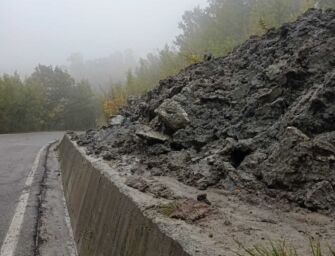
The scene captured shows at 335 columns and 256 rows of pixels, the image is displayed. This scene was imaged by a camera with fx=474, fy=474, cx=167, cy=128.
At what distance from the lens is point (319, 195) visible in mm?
4082

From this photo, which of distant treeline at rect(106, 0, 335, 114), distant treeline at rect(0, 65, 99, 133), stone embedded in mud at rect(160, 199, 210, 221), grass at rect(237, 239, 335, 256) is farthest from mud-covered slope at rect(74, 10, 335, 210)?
distant treeline at rect(0, 65, 99, 133)

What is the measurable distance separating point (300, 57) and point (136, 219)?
381 cm

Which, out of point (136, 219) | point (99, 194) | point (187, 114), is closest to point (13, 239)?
point (99, 194)

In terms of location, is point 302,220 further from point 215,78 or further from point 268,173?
point 215,78

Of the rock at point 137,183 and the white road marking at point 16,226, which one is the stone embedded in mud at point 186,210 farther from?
the white road marking at point 16,226

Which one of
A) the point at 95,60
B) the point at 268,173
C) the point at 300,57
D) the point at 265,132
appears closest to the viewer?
the point at 268,173

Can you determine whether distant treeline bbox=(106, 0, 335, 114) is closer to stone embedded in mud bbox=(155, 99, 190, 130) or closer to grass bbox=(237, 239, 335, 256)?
stone embedded in mud bbox=(155, 99, 190, 130)

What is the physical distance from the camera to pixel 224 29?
39.4 metres

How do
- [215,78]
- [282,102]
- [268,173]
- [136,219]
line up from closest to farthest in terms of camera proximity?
[136,219] → [268,173] → [282,102] → [215,78]

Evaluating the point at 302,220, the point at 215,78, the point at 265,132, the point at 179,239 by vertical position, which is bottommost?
the point at 179,239

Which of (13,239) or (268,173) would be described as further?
(13,239)

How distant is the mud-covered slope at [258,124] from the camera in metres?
4.51

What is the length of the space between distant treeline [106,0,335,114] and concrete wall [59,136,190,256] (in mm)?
14127

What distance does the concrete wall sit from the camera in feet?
11.5
